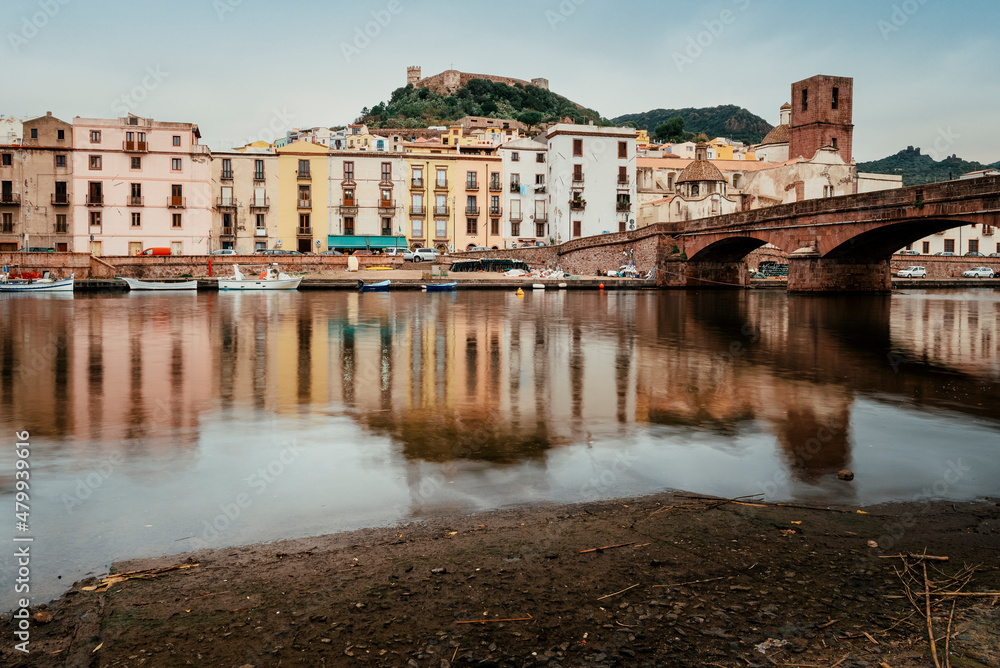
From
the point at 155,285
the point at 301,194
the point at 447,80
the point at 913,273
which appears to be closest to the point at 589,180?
the point at 301,194

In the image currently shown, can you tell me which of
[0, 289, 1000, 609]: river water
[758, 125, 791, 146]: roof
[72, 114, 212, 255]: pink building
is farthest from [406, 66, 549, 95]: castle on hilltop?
[0, 289, 1000, 609]: river water

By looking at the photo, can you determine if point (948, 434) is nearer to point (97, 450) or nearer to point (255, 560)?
point (255, 560)

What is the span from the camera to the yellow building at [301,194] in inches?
2367

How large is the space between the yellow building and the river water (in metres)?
45.4

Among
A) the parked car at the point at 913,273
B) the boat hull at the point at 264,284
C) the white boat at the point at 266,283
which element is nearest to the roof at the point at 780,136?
the parked car at the point at 913,273

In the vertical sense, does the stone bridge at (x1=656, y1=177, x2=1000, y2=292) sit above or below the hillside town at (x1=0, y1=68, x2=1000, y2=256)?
below

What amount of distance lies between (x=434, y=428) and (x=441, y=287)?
3699 cm

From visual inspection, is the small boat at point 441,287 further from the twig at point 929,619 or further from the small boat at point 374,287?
the twig at point 929,619

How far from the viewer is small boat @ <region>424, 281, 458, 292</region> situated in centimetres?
4363

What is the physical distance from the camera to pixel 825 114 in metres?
71.0

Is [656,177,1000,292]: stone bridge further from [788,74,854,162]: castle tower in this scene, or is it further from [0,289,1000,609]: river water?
[788,74,854,162]: castle tower

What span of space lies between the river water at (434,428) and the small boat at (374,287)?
26881 millimetres

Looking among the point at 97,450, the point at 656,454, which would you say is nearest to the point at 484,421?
the point at 656,454

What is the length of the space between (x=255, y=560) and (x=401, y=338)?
1264cm
